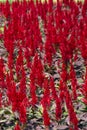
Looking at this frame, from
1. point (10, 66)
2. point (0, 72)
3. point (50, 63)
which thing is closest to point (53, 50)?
point (50, 63)

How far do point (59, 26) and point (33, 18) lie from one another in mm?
1104

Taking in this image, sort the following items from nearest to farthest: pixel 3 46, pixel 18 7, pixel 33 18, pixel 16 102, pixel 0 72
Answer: pixel 16 102 < pixel 0 72 < pixel 3 46 < pixel 33 18 < pixel 18 7

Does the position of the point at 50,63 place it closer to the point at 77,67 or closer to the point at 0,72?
the point at 77,67

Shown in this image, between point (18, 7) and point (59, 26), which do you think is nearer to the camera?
point (59, 26)

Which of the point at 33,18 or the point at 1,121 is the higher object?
the point at 33,18

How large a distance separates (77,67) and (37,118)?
1703mm

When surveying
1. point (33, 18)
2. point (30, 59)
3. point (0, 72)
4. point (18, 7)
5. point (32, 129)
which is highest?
point (18, 7)

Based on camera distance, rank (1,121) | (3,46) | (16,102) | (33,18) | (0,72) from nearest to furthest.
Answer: (16,102)
(1,121)
(0,72)
(3,46)
(33,18)

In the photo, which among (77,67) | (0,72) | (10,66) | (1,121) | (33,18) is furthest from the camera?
(33,18)

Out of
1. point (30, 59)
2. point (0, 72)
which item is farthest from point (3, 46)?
point (0, 72)

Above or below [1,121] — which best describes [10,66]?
above

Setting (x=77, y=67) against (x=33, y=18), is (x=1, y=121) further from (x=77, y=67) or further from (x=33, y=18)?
(x=33, y=18)

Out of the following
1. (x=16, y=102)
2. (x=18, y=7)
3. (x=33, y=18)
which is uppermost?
(x=18, y=7)

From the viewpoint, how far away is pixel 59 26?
7609mm
